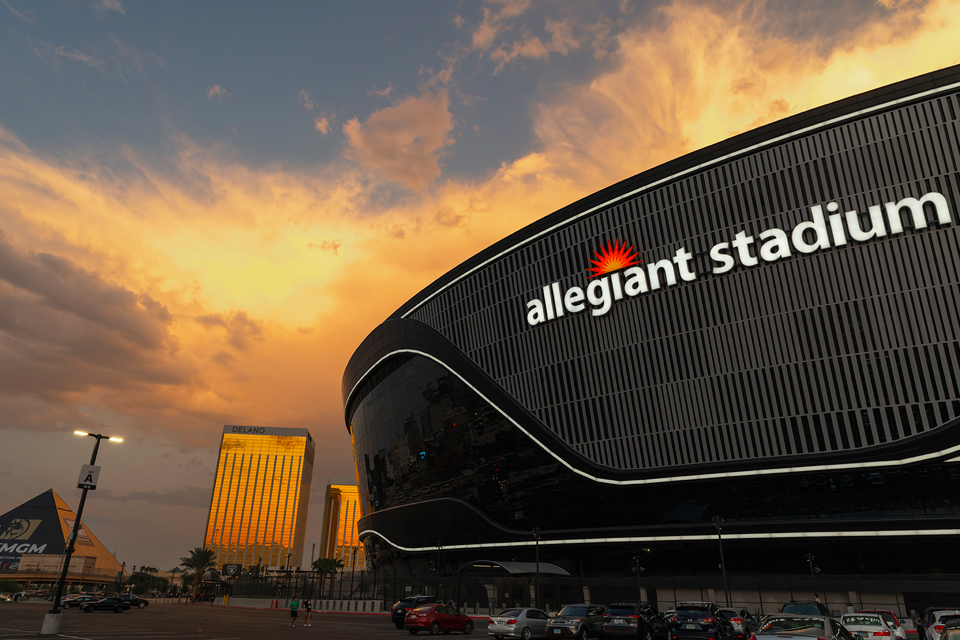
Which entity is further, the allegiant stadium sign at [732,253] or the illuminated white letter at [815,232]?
the illuminated white letter at [815,232]

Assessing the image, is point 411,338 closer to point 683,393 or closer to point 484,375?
point 484,375

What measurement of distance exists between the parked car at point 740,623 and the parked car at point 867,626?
4.02 meters

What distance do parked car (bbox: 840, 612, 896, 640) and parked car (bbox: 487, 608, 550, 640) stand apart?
1157 cm

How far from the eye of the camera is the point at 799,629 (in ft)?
39.3

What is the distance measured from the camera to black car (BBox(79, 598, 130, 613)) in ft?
148

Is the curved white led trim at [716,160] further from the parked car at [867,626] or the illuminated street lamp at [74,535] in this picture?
the illuminated street lamp at [74,535]

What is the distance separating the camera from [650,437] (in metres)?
45.4

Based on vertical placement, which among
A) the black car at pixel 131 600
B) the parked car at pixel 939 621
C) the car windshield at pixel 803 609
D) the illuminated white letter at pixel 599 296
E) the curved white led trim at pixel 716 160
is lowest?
the black car at pixel 131 600

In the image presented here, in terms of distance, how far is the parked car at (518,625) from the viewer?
77.3ft

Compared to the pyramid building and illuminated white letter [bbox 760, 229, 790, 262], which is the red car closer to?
illuminated white letter [bbox 760, 229, 790, 262]

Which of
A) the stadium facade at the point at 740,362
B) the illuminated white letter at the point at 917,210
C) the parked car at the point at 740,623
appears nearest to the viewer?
the parked car at the point at 740,623

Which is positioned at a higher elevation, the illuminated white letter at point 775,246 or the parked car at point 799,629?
the illuminated white letter at point 775,246

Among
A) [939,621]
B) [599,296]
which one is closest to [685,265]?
[599,296]

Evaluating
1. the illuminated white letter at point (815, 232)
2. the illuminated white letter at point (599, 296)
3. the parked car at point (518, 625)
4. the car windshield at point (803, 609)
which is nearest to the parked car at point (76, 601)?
the parked car at point (518, 625)
